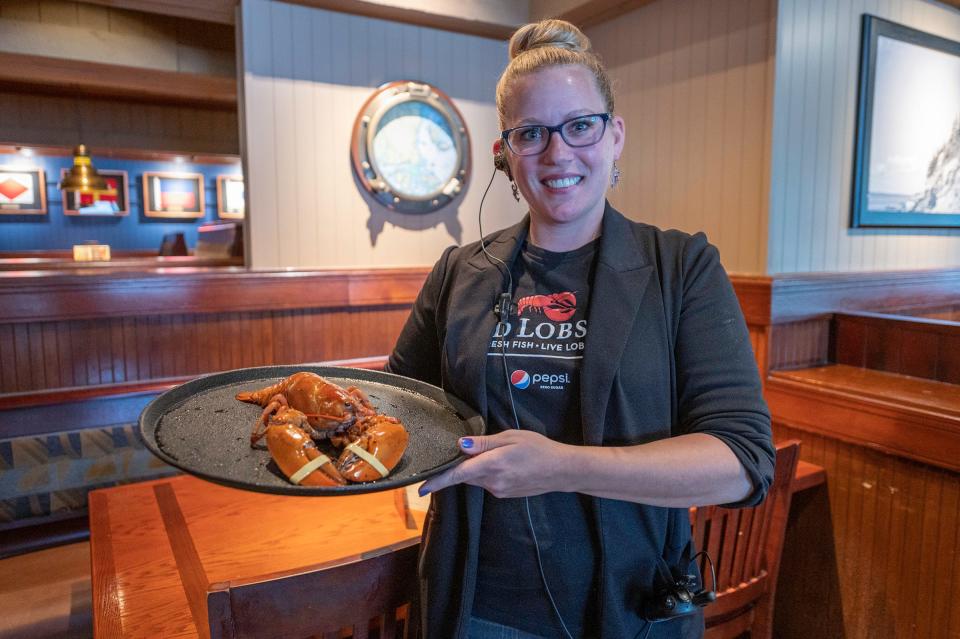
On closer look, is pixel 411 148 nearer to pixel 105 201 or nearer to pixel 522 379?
pixel 522 379

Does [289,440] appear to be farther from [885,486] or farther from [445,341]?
[885,486]

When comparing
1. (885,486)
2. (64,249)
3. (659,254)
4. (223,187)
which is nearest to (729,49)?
(885,486)

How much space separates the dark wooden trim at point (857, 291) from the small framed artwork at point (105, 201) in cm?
748

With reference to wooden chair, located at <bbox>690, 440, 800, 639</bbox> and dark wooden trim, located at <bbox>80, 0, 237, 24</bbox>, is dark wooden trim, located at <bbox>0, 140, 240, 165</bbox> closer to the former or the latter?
dark wooden trim, located at <bbox>80, 0, 237, 24</bbox>

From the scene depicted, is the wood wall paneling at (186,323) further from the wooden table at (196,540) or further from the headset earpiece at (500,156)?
the headset earpiece at (500,156)

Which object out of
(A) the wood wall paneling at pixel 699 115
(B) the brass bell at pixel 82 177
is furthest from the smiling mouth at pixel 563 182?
(B) the brass bell at pixel 82 177

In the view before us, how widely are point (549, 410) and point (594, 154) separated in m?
0.44

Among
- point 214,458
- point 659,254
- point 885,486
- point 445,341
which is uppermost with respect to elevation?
point 659,254

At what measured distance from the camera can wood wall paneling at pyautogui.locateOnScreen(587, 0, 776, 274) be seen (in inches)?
97.0

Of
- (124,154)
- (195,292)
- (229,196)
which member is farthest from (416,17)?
(229,196)

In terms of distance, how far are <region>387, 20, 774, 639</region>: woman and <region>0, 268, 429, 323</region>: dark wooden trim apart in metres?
1.99

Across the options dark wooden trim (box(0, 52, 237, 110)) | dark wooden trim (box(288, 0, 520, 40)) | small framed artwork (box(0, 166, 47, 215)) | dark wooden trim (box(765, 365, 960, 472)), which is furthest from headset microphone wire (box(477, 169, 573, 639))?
small framed artwork (box(0, 166, 47, 215))

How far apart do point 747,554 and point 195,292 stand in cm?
235

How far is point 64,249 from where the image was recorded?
297 inches
